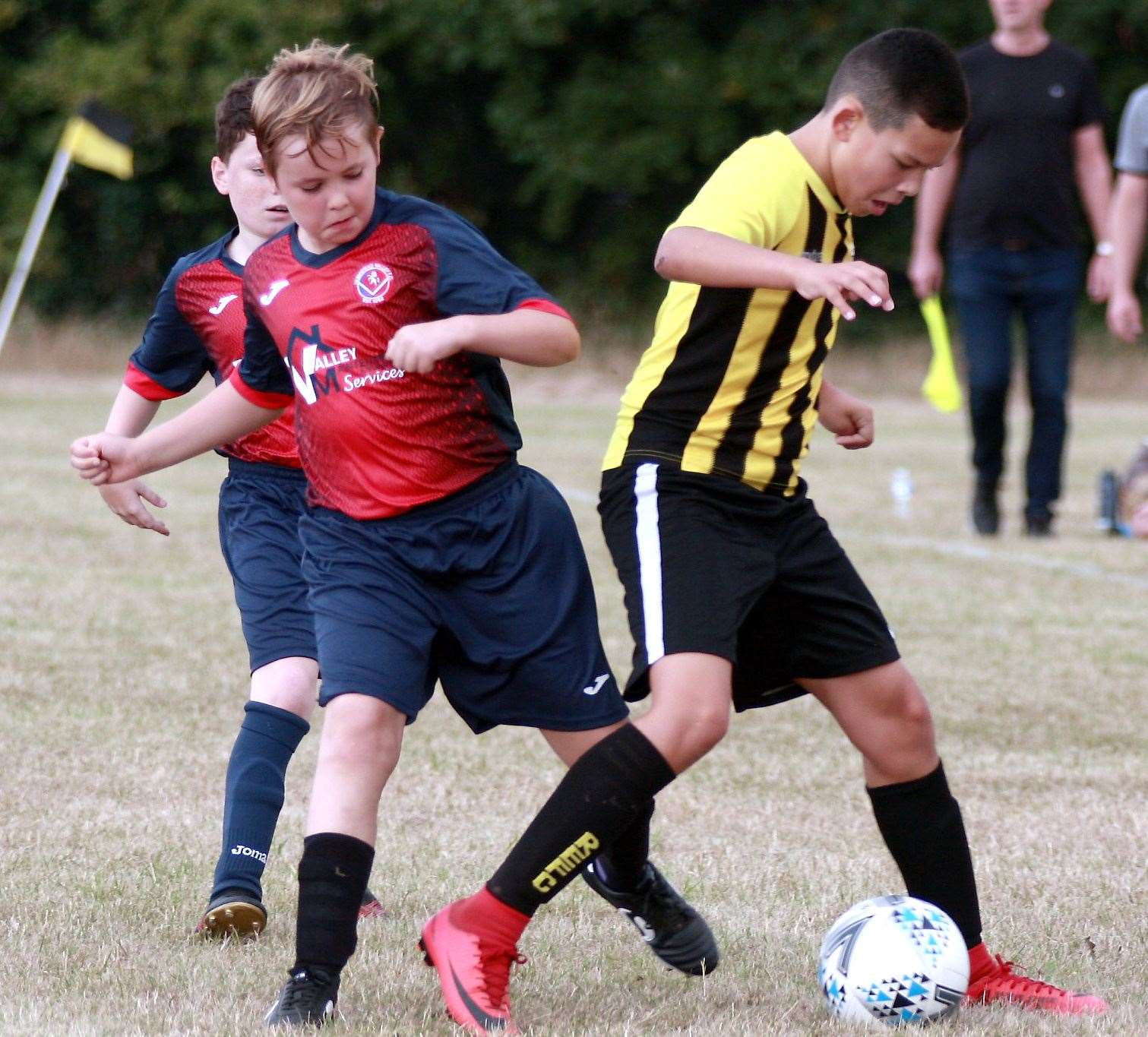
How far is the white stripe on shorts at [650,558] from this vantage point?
3121 mm

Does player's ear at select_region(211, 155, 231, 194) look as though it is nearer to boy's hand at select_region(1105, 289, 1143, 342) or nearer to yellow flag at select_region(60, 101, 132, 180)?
boy's hand at select_region(1105, 289, 1143, 342)

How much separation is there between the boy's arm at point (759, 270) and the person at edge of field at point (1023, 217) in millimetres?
5884

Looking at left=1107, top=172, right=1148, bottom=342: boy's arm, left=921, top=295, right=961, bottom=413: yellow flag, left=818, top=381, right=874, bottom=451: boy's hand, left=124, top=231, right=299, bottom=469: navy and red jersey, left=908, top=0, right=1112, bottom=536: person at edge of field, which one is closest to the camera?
left=818, top=381, right=874, bottom=451: boy's hand

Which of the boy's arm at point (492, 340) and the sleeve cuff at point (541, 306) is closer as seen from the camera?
the boy's arm at point (492, 340)

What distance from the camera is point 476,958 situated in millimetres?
2994

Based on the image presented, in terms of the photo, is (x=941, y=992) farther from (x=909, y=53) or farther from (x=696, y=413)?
(x=909, y=53)

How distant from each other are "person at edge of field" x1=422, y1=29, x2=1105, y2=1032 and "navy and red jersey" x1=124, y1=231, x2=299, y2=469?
91 centimetres

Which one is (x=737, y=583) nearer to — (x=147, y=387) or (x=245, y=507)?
(x=245, y=507)

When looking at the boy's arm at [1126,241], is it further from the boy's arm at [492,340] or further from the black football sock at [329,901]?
the black football sock at [329,901]

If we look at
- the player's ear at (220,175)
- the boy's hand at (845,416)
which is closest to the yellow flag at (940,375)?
the player's ear at (220,175)

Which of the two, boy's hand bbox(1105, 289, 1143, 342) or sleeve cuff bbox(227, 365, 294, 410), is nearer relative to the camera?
sleeve cuff bbox(227, 365, 294, 410)

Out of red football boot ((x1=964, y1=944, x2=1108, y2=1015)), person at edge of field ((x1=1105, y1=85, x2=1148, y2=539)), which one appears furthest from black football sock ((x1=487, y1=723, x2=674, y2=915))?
person at edge of field ((x1=1105, y1=85, x2=1148, y2=539))

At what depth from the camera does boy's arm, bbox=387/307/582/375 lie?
9.58 ft

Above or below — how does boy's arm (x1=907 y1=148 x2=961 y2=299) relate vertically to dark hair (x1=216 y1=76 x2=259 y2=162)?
below
